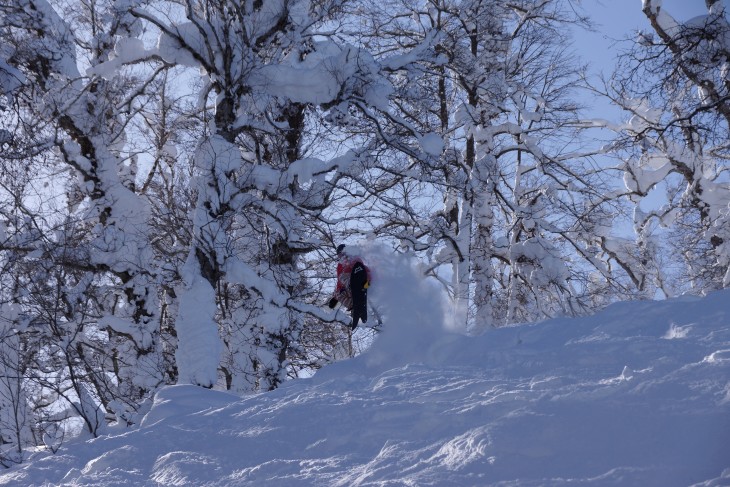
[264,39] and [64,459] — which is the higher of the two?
[264,39]

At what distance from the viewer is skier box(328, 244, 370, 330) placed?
918cm

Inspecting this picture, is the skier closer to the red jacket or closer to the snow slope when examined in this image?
the red jacket

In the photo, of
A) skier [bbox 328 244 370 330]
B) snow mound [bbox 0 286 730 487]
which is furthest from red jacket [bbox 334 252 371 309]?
snow mound [bbox 0 286 730 487]

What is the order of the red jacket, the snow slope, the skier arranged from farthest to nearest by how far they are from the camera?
1. the red jacket
2. the skier
3. the snow slope

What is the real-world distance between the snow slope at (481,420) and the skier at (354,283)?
211cm

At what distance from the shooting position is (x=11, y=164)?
8570 millimetres

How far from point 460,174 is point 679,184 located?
9.44 m

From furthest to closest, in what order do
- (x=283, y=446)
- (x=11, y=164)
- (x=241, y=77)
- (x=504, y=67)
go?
(x=504, y=67) → (x=241, y=77) → (x=11, y=164) → (x=283, y=446)

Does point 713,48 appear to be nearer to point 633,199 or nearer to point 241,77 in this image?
point 241,77

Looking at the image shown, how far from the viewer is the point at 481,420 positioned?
425cm

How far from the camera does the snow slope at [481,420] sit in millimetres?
3529

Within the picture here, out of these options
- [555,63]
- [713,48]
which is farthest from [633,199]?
[713,48]

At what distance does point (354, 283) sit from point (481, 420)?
505 cm

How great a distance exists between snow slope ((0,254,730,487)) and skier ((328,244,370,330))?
6.94 feet
